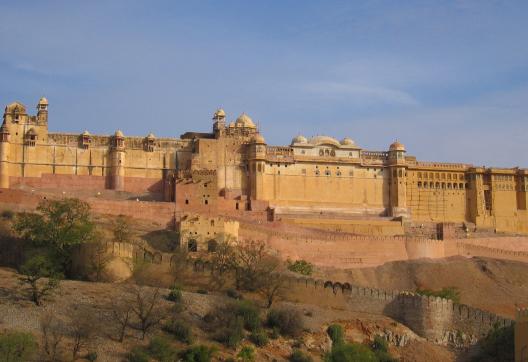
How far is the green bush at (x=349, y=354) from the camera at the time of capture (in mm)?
47719

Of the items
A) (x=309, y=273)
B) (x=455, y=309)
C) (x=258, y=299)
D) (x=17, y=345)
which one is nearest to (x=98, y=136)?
(x=309, y=273)

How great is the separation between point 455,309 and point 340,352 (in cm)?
916

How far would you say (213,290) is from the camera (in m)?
55.0

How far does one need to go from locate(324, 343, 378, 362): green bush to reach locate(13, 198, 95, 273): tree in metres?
14.0

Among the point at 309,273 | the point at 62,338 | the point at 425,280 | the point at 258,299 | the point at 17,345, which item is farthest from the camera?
the point at 425,280

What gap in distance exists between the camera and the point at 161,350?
44.2 metres

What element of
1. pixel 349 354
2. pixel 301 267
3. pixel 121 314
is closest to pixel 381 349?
pixel 349 354

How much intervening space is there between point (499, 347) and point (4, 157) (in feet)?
129

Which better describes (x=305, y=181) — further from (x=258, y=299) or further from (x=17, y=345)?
(x=17, y=345)

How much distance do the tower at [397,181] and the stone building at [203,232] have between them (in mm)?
22659

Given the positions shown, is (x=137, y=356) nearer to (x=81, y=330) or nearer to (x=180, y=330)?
(x=81, y=330)

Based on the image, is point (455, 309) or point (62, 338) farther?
point (455, 309)

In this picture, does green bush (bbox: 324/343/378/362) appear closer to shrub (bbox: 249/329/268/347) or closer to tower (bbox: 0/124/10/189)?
shrub (bbox: 249/329/268/347)

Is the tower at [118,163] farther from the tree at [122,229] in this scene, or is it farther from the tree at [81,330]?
the tree at [81,330]
